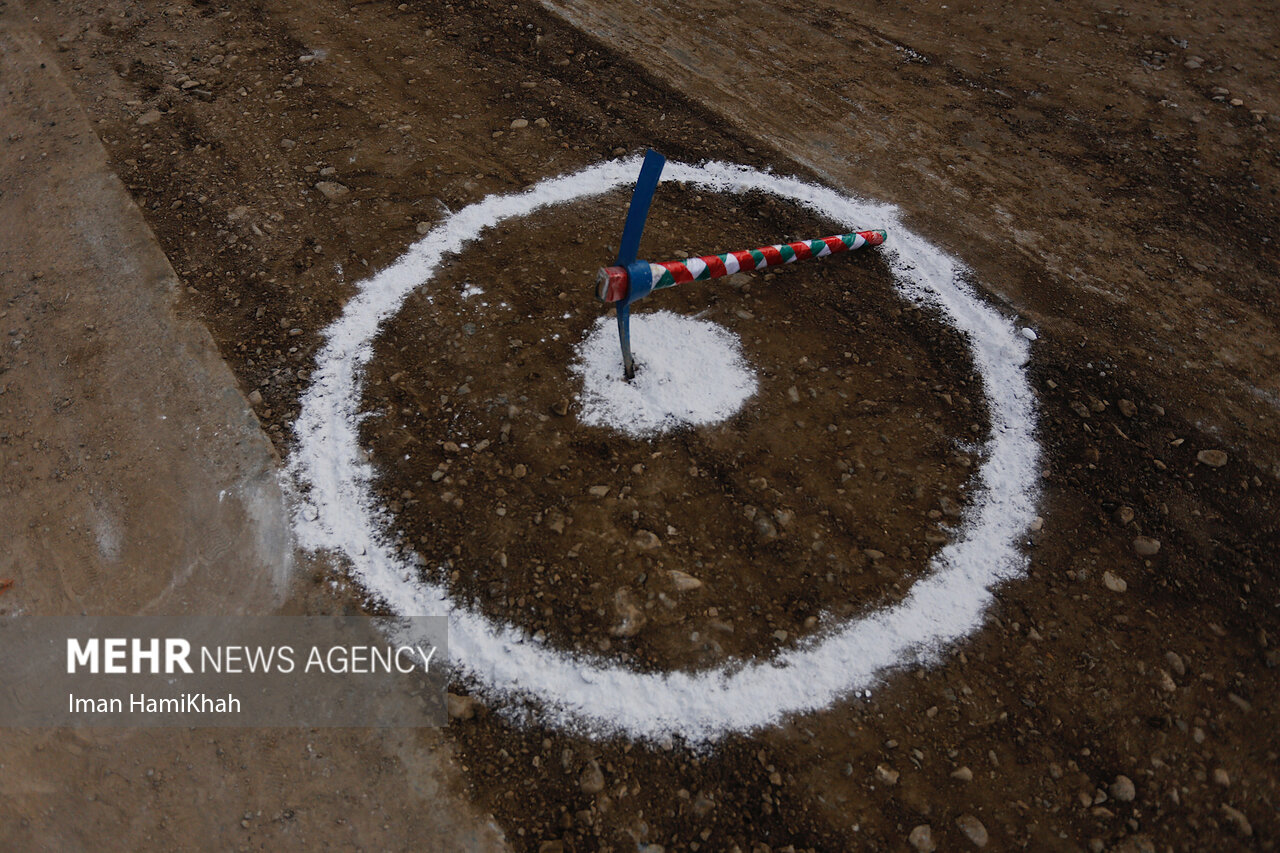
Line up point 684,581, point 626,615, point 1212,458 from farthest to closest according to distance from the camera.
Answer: point 1212,458
point 684,581
point 626,615

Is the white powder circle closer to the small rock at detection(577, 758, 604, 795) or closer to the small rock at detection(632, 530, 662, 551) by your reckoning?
the small rock at detection(577, 758, 604, 795)

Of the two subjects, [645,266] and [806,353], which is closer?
[645,266]

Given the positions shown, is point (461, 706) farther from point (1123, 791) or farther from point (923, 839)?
point (1123, 791)

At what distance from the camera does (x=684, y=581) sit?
3883 mm

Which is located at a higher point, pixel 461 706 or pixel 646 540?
pixel 646 540

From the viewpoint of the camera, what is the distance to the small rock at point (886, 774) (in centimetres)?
332

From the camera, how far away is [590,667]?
3631 millimetres

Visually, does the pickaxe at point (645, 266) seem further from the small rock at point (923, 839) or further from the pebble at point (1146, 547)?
the small rock at point (923, 839)

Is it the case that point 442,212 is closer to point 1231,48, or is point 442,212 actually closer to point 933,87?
point 933,87

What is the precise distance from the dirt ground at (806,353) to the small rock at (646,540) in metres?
0.02

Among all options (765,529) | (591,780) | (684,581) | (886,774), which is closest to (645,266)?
(765,529)

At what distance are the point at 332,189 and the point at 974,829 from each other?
5883 mm

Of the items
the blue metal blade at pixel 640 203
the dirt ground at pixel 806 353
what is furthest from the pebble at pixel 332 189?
the blue metal blade at pixel 640 203

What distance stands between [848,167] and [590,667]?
4797 mm
